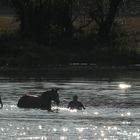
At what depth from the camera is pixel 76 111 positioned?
98.2 feet

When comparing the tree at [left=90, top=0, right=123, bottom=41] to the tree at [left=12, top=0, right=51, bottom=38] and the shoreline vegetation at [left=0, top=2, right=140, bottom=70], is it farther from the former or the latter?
the tree at [left=12, top=0, right=51, bottom=38]

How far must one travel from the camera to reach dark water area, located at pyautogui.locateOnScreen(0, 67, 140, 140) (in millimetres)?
23828

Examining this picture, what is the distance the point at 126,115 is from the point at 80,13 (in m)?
40.1

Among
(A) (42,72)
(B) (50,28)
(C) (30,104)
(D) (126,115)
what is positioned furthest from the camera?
(B) (50,28)

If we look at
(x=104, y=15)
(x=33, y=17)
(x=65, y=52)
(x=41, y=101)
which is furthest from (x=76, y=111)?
(x=104, y=15)

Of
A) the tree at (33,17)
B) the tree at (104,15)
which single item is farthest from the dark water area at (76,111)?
the tree at (104,15)

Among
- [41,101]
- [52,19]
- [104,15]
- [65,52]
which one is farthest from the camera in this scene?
[104,15]

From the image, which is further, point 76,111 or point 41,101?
point 41,101

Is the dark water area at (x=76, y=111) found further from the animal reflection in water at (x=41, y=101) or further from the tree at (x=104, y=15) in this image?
the tree at (x=104, y=15)

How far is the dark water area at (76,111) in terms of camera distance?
23.8 metres

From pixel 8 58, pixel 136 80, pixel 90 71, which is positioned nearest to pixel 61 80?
pixel 136 80

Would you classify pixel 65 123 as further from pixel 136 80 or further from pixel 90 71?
pixel 90 71

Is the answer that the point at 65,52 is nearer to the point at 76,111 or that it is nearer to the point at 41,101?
the point at 41,101

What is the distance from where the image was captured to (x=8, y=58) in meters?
59.6
